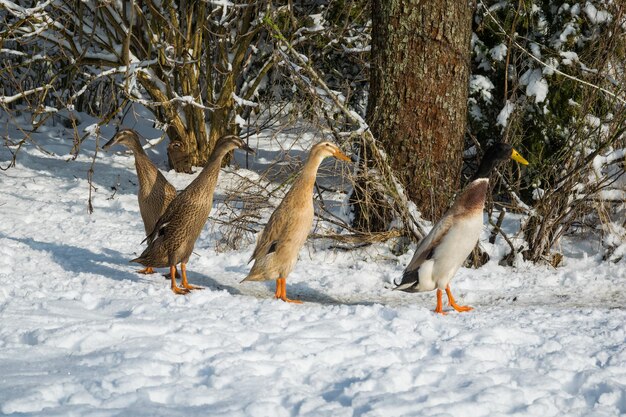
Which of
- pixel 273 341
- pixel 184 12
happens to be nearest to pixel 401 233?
pixel 273 341

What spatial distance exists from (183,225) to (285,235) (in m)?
0.80

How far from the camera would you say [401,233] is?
7957mm

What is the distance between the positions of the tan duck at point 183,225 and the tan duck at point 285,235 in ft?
1.76

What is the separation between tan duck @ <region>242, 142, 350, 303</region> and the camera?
6.34 meters

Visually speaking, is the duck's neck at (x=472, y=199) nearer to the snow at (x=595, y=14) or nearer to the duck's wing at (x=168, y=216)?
the duck's wing at (x=168, y=216)

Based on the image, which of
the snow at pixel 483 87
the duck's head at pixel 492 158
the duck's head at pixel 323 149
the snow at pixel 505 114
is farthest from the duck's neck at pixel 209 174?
the snow at pixel 483 87

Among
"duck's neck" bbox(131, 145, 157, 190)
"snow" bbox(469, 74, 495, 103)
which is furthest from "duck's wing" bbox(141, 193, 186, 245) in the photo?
"snow" bbox(469, 74, 495, 103)

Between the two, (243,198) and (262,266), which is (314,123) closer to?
(243,198)

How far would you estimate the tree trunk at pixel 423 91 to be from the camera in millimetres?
7812

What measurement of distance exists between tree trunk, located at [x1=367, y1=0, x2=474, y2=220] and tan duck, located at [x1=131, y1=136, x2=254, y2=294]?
191 centimetres

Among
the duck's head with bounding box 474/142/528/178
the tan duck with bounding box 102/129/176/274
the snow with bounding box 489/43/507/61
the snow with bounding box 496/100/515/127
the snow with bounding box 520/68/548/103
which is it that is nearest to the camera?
the duck's head with bounding box 474/142/528/178

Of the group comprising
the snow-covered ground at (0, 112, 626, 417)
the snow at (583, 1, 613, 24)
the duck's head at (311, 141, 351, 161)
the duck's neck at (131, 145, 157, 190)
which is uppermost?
the snow at (583, 1, 613, 24)

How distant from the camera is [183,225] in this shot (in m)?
6.58

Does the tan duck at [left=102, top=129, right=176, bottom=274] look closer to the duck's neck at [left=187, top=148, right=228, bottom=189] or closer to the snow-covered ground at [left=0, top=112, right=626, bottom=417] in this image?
the snow-covered ground at [left=0, top=112, right=626, bottom=417]
